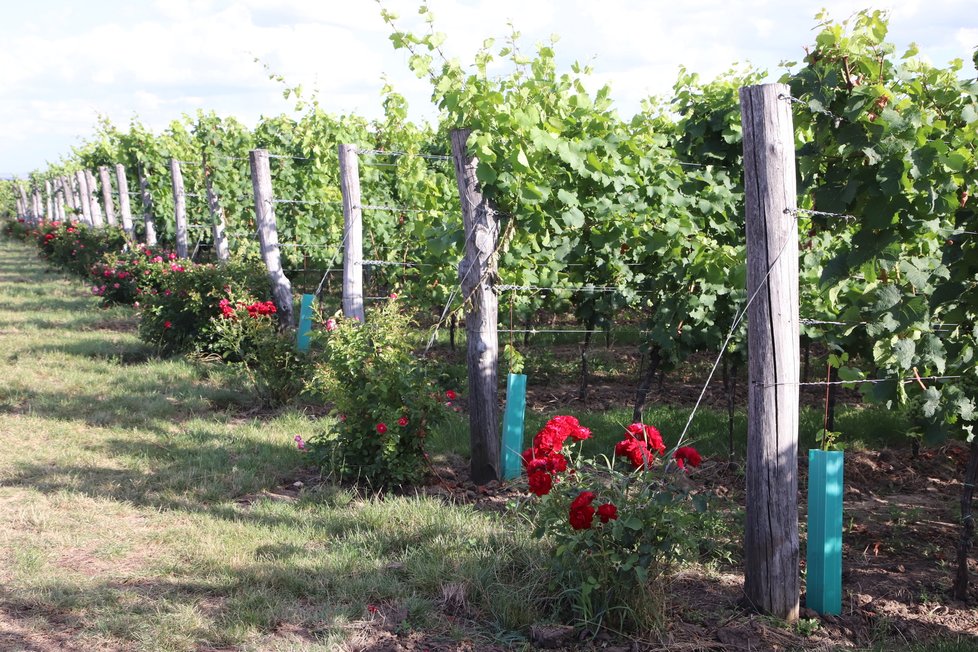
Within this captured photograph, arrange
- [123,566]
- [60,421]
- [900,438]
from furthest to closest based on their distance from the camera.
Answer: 1. [60,421]
2. [900,438]
3. [123,566]

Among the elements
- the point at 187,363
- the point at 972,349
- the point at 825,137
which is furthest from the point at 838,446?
the point at 187,363

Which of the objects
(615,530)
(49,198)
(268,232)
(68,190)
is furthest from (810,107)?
(49,198)

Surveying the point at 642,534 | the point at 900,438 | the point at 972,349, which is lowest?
the point at 900,438

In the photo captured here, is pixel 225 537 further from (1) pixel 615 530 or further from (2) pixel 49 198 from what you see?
(2) pixel 49 198

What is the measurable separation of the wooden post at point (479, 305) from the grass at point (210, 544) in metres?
0.61

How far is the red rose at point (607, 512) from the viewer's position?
10.4ft

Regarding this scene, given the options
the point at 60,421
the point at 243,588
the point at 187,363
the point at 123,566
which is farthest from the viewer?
the point at 187,363

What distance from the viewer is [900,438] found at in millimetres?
6129

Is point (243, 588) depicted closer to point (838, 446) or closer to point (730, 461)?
point (838, 446)

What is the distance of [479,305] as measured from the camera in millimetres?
5098

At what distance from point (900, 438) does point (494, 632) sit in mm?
4066

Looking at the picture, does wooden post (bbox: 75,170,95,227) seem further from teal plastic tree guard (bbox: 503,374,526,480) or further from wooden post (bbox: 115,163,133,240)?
teal plastic tree guard (bbox: 503,374,526,480)

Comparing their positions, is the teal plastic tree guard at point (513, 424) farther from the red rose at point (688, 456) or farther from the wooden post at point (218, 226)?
the wooden post at point (218, 226)

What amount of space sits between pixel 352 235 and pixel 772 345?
4732 mm
